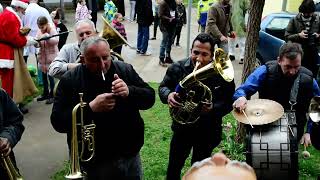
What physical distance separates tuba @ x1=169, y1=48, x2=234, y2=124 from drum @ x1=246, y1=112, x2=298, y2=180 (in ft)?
1.68

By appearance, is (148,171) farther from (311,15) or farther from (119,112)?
(311,15)

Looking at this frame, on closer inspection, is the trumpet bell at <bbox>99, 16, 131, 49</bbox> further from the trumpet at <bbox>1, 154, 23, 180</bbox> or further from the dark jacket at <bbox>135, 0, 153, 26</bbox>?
the dark jacket at <bbox>135, 0, 153, 26</bbox>

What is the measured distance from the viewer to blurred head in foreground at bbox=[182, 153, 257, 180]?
1272 millimetres

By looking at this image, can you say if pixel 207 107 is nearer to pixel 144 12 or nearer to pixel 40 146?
pixel 40 146

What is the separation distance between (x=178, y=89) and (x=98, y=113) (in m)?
0.87

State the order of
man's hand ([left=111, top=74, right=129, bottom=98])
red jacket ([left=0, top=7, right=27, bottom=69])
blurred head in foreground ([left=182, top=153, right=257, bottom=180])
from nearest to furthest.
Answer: blurred head in foreground ([left=182, top=153, right=257, bottom=180]), man's hand ([left=111, top=74, right=129, bottom=98]), red jacket ([left=0, top=7, right=27, bottom=69])

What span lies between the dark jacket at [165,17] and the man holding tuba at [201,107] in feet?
20.4

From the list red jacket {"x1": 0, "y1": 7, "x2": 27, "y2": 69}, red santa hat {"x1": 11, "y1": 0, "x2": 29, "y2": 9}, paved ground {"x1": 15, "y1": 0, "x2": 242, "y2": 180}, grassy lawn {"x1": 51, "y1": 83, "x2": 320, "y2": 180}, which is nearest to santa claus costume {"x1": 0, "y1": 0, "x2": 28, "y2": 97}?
red jacket {"x1": 0, "y1": 7, "x2": 27, "y2": 69}

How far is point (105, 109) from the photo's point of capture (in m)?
3.19

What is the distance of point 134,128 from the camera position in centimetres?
352

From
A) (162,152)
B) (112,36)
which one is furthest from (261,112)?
(162,152)

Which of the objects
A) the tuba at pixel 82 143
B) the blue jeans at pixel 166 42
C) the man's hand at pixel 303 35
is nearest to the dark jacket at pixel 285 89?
the tuba at pixel 82 143

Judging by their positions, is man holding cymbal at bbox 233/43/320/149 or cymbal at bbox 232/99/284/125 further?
man holding cymbal at bbox 233/43/320/149

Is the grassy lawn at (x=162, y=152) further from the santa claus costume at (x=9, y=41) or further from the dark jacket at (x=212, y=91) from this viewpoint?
the santa claus costume at (x=9, y=41)
